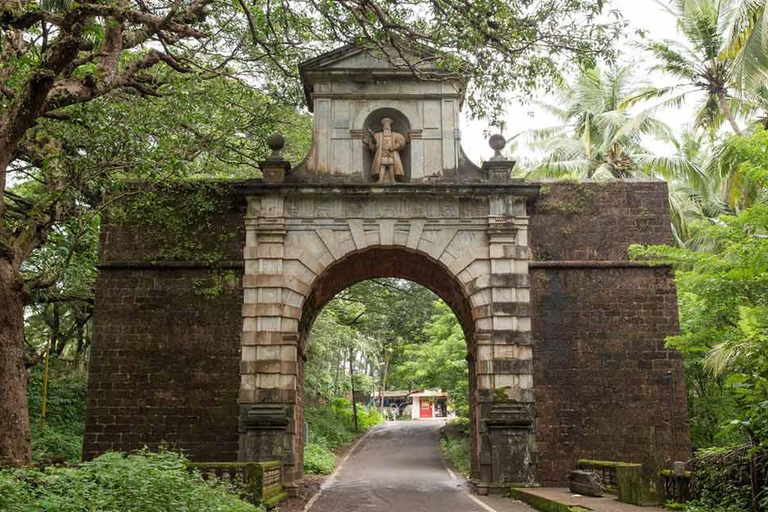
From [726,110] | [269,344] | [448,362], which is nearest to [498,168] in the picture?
[269,344]

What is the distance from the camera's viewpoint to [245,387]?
41.6 feet

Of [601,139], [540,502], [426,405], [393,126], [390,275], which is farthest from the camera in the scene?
[426,405]

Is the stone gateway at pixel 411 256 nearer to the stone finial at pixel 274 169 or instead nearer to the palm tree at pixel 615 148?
the stone finial at pixel 274 169

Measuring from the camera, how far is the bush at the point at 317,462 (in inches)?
732

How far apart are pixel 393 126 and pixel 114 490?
8774mm

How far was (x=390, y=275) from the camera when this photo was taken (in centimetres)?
1579

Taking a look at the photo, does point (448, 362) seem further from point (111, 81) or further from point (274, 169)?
point (111, 81)

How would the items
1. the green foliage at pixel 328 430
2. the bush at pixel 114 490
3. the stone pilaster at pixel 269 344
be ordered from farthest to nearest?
the green foliage at pixel 328 430 < the stone pilaster at pixel 269 344 < the bush at pixel 114 490

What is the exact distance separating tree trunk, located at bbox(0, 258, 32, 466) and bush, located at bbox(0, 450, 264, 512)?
98 cm

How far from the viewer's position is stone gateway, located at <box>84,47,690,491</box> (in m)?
12.9

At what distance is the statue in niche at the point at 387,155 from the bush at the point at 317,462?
27.8ft

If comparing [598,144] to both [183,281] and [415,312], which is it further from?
[183,281]

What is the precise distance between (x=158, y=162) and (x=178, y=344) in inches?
144

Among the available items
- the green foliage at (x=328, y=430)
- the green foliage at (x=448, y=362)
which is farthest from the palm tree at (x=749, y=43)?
the green foliage at (x=328, y=430)
